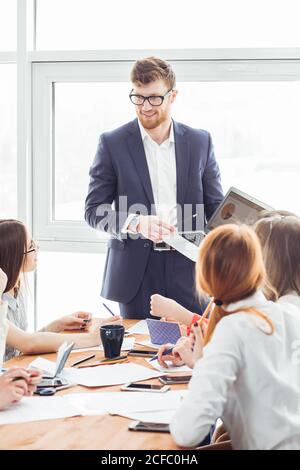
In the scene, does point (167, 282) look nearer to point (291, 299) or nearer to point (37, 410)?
point (291, 299)

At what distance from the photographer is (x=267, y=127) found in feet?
12.3

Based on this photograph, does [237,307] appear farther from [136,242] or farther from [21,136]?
[21,136]

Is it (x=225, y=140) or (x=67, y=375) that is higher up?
(x=225, y=140)

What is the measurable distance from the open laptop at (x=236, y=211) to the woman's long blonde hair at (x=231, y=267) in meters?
0.94

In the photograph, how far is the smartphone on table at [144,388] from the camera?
1.88m

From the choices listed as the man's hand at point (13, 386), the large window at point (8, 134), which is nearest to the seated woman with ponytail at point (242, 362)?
the man's hand at point (13, 386)

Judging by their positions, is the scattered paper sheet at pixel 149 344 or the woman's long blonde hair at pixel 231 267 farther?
the scattered paper sheet at pixel 149 344

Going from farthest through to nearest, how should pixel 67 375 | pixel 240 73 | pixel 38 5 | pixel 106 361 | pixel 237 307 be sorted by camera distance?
pixel 38 5 → pixel 240 73 → pixel 106 361 → pixel 67 375 → pixel 237 307

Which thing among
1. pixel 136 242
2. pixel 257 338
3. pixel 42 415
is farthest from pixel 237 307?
pixel 136 242

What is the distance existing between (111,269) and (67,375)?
1.08 meters

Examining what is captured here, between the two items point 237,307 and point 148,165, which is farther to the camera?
point 148,165

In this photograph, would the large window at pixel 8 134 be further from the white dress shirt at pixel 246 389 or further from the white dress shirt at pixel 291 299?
the white dress shirt at pixel 246 389

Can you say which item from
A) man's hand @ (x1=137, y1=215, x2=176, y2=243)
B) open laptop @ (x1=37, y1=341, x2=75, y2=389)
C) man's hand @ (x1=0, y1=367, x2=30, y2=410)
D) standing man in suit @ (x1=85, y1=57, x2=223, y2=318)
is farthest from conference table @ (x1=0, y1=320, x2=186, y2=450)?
standing man in suit @ (x1=85, y1=57, x2=223, y2=318)
